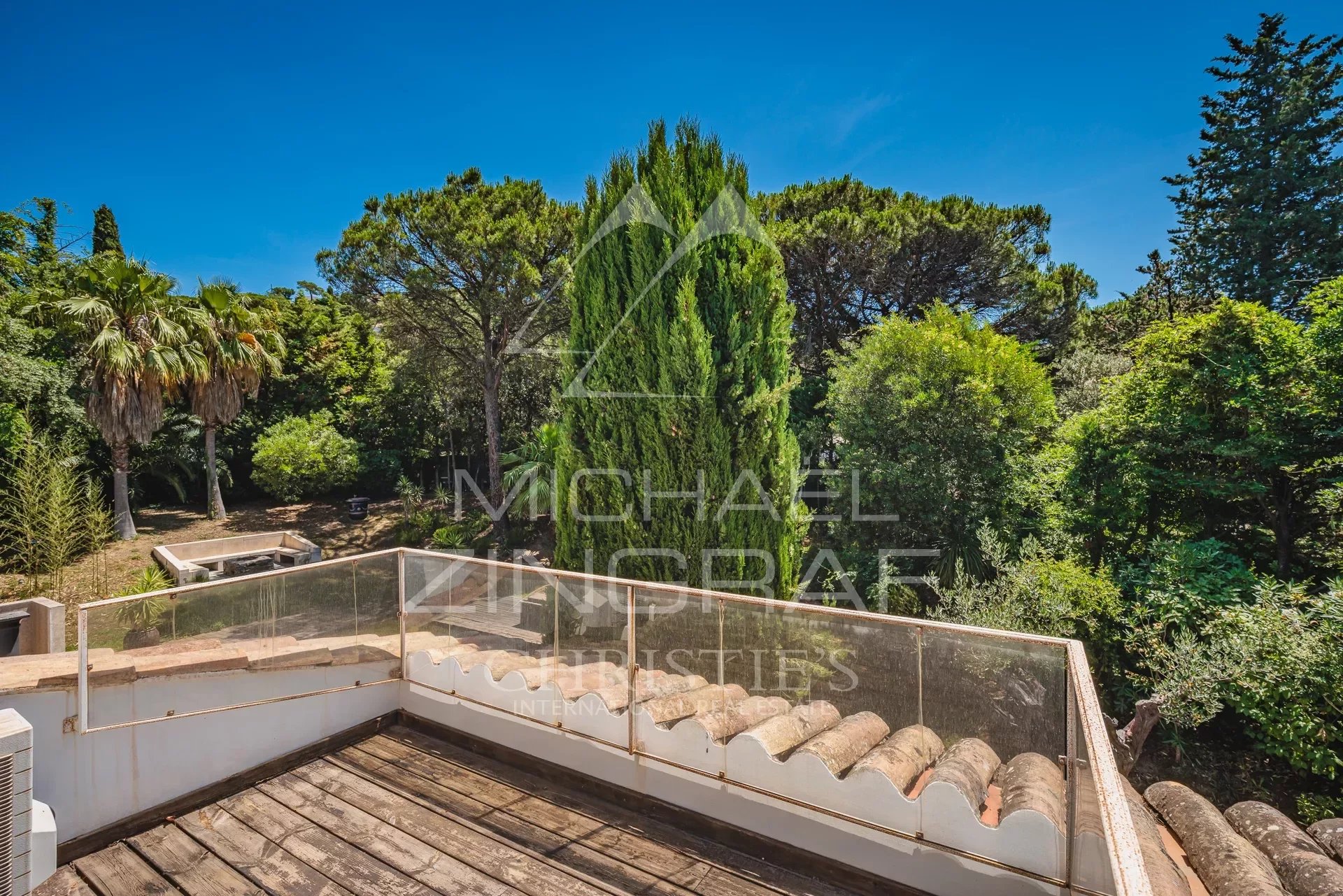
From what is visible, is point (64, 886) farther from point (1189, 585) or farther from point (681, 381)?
point (1189, 585)

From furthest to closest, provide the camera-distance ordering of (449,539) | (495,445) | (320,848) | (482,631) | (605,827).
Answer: (495,445), (449,539), (482,631), (605,827), (320,848)

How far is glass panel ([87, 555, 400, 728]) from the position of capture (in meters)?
3.23

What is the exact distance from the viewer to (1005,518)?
898cm

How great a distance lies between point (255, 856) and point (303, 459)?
53.5 feet

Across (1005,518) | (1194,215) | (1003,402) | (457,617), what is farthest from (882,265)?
(457,617)

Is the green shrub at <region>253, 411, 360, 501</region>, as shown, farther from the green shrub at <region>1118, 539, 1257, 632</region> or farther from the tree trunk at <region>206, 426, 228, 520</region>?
the green shrub at <region>1118, 539, 1257, 632</region>

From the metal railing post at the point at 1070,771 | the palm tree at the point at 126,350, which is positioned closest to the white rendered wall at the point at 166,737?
the metal railing post at the point at 1070,771

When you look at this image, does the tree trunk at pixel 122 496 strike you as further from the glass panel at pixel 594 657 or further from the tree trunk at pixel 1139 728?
the tree trunk at pixel 1139 728

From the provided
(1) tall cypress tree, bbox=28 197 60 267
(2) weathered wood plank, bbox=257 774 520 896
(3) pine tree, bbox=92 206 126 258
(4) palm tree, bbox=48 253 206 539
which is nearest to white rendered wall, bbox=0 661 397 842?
(2) weathered wood plank, bbox=257 774 520 896

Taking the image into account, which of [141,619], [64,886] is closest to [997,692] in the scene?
[64,886]

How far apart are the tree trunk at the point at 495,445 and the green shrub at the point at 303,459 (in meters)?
5.06

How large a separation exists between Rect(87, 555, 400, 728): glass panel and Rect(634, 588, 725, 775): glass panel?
1961mm

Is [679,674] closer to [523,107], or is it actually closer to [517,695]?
[517,695]

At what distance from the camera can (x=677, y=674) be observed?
3.20m
